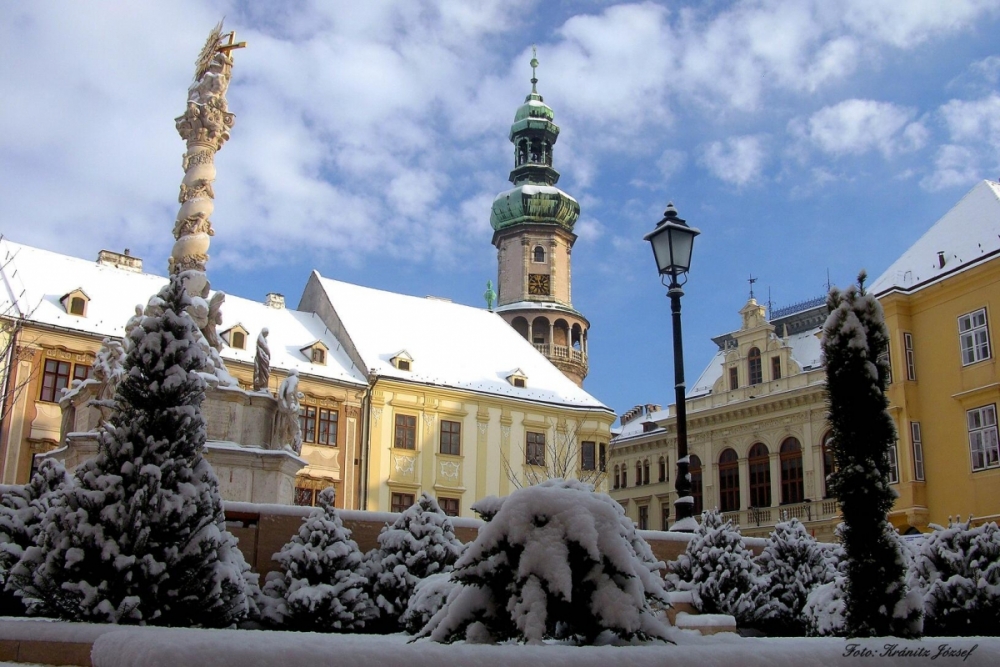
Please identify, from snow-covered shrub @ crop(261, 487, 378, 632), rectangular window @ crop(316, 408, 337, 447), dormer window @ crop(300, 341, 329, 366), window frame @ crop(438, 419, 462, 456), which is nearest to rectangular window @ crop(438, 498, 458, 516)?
window frame @ crop(438, 419, 462, 456)

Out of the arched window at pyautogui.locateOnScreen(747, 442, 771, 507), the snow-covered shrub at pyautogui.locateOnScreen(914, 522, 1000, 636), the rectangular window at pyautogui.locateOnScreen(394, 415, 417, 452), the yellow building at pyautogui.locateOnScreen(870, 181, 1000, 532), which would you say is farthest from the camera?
the arched window at pyautogui.locateOnScreen(747, 442, 771, 507)

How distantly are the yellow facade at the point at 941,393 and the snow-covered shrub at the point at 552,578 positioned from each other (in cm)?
2577

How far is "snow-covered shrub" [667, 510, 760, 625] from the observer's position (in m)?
15.3

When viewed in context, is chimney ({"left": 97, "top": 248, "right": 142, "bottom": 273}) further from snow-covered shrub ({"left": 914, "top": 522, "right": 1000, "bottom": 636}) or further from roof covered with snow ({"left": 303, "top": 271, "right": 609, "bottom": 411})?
snow-covered shrub ({"left": 914, "top": 522, "right": 1000, "bottom": 636})

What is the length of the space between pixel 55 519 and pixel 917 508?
27.3 meters

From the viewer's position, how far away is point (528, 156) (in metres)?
→ 74.4

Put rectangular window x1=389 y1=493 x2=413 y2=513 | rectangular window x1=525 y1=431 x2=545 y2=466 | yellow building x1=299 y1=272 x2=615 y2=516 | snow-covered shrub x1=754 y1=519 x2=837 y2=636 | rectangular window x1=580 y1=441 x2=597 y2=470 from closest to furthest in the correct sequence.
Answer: snow-covered shrub x1=754 y1=519 x2=837 y2=636 → rectangular window x1=389 y1=493 x2=413 y2=513 → yellow building x1=299 y1=272 x2=615 y2=516 → rectangular window x1=525 y1=431 x2=545 y2=466 → rectangular window x1=580 y1=441 x2=597 y2=470

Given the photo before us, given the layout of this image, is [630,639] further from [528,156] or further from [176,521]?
[528,156]

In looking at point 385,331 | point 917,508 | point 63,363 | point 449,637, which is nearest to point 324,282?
point 385,331

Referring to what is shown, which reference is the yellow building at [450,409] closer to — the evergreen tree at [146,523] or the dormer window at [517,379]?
the dormer window at [517,379]

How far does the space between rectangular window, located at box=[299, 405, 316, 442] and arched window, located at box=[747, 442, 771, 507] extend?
73.4ft

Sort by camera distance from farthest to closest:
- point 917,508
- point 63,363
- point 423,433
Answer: point 423,433, point 63,363, point 917,508

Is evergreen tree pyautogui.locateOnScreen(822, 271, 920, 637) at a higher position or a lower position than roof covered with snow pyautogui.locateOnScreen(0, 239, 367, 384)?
lower

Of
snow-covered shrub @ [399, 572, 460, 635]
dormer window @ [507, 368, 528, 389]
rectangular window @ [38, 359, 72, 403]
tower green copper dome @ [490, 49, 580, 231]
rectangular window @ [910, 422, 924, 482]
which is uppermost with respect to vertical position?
tower green copper dome @ [490, 49, 580, 231]
